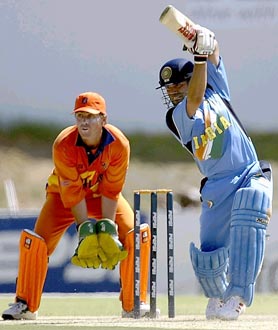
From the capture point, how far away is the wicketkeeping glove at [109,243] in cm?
720

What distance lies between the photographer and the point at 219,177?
707cm

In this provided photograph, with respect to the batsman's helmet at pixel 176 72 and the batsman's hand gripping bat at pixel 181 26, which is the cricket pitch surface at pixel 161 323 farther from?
the batsman's hand gripping bat at pixel 181 26

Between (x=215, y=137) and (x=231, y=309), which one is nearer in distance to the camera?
(x=231, y=309)

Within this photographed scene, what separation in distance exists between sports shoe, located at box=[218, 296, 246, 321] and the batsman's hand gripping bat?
144 centimetres

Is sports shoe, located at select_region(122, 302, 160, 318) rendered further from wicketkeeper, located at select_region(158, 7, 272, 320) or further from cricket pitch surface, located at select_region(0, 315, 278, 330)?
wicketkeeper, located at select_region(158, 7, 272, 320)

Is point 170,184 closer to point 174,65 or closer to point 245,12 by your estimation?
point 245,12

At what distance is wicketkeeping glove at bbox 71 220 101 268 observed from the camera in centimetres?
717

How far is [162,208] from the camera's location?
12.2 m

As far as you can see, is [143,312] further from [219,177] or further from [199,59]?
[199,59]

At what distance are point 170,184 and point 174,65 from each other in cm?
1259

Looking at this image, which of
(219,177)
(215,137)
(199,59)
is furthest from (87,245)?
(199,59)

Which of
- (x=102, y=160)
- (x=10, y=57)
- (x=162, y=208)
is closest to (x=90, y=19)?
(x=10, y=57)

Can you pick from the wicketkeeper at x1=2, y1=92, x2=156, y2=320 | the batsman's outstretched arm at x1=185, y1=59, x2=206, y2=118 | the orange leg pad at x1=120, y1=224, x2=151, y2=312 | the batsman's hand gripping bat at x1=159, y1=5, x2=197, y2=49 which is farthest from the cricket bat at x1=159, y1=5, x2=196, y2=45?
the orange leg pad at x1=120, y1=224, x2=151, y2=312

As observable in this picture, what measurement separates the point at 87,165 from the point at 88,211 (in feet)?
1.34
